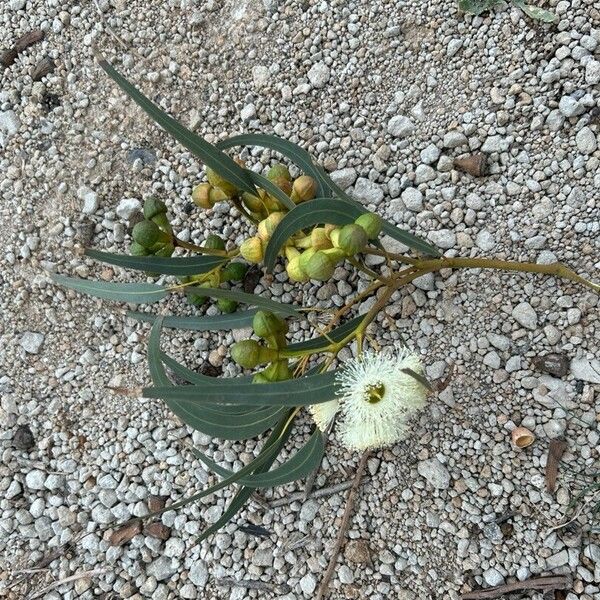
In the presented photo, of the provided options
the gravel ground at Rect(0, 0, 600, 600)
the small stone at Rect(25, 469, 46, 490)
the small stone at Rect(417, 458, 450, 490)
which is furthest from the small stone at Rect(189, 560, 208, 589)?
the small stone at Rect(417, 458, 450, 490)

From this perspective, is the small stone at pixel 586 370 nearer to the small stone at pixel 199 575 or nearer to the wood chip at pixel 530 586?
the wood chip at pixel 530 586

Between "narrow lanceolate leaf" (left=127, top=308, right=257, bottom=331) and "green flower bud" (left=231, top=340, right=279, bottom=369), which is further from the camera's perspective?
"narrow lanceolate leaf" (left=127, top=308, right=257, bottom=331)

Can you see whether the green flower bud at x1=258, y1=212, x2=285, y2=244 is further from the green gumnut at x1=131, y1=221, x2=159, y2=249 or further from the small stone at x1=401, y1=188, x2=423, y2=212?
the small stone at x1=401, y1=188, x2=423, y2=212

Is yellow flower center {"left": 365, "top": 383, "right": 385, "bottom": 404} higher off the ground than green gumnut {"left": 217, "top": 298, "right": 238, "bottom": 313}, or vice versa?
green gumnut {"left": 217, "top": 298, "right": 238, "bottom": 313}

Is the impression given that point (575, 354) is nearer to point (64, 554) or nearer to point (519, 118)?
point (519, 118)

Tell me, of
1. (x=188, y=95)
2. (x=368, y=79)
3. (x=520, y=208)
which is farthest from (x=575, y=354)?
(x=188, y=95)

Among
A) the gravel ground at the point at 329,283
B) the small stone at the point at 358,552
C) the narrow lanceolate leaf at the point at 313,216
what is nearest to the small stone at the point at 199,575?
the gravel ground at the point at 329,283
